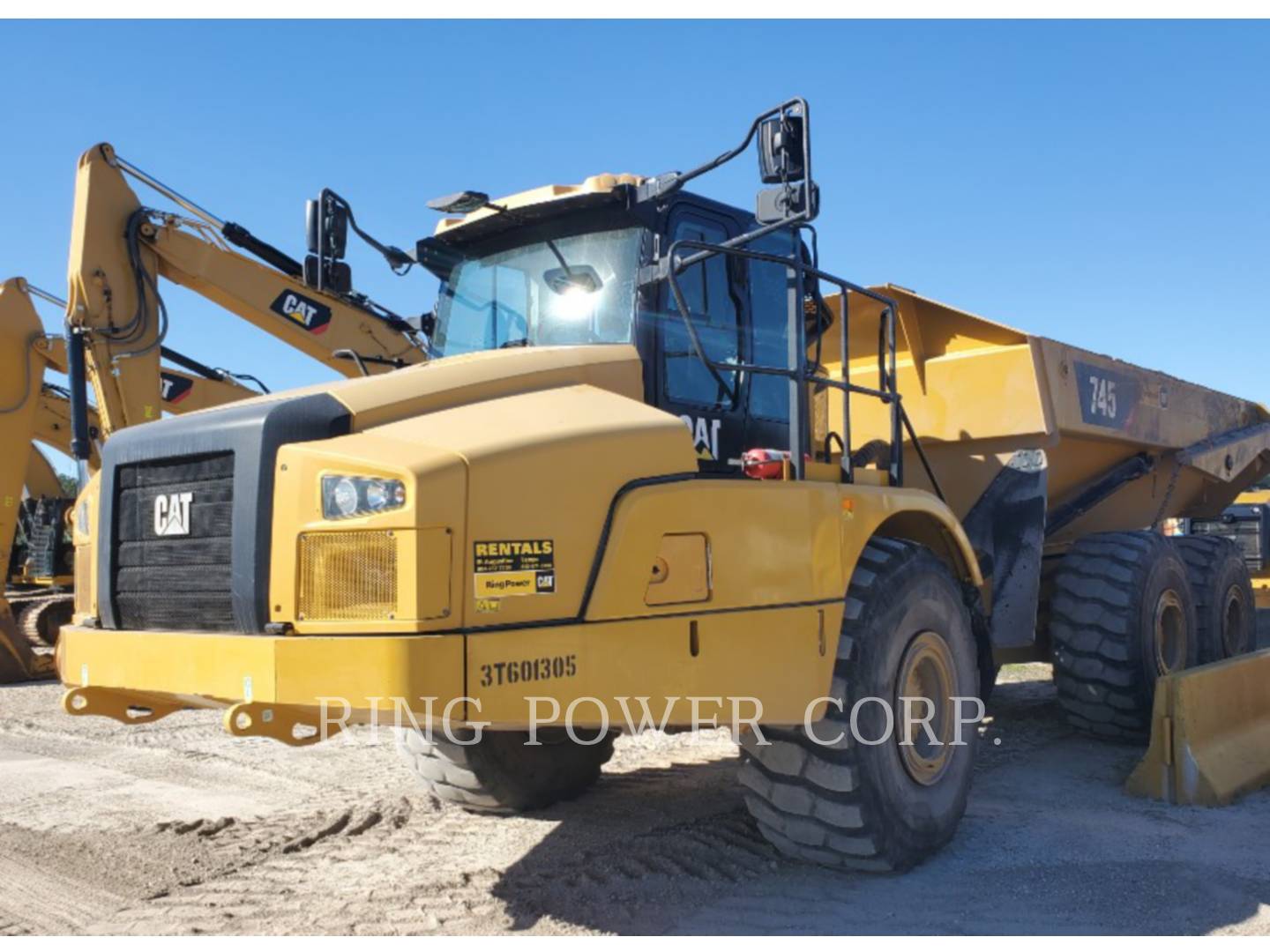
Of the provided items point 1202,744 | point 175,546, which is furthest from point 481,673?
point 1202,744

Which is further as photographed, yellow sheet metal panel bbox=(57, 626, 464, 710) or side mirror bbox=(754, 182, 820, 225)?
side mirror bbox=(754, 182, 820, 225)

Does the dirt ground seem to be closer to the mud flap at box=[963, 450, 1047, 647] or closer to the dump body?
the mud flap at box=[963, 450, 1047, 647]

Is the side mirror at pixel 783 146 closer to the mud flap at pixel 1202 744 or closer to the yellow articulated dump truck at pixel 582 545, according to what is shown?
the yellow articulated dump truck at pixel 582 545

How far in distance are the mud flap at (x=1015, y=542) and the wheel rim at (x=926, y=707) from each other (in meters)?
1.60

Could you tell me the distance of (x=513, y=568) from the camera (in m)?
3.40

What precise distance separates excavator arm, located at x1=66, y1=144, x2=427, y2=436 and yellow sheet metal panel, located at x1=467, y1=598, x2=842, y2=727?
6580 millimetres

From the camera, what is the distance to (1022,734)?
715 centimetres

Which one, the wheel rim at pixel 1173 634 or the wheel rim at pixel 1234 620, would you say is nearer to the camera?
the wheel rim at pixel 1173 634

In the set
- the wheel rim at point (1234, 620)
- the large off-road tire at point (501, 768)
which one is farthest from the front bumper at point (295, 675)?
the wheel rim at point (1234, 620)

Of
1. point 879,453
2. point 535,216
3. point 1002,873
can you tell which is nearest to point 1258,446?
point 879,453

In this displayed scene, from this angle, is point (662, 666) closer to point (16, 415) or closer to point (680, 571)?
point (680, 571)

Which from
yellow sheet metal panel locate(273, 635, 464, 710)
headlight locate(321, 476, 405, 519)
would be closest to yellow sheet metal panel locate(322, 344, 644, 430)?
headlight locate(321, 476, 405, 519)

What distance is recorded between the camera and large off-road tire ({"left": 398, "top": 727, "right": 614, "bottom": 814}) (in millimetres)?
5246

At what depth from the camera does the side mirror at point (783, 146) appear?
3932mm
